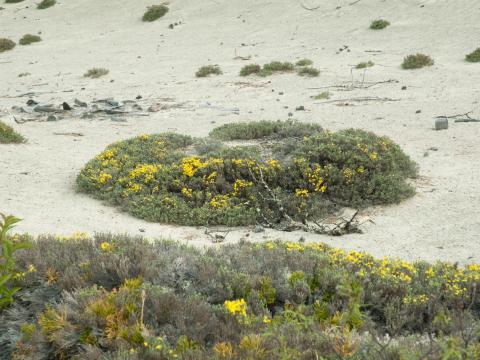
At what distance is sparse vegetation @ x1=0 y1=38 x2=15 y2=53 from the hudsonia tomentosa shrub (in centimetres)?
2533

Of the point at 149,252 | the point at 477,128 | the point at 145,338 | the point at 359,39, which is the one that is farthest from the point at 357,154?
the point at 359,39

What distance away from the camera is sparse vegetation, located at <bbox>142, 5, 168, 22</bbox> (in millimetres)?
29938

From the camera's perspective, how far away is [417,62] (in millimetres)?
18266

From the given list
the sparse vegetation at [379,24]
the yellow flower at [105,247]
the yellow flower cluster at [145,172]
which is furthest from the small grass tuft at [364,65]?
the yellow flower at [105,247]

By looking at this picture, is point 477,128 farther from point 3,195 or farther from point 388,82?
point 3,195

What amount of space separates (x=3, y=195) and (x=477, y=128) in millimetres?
10189

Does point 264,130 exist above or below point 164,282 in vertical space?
below

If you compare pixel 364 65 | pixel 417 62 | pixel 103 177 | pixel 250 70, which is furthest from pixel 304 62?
pixel 103 177

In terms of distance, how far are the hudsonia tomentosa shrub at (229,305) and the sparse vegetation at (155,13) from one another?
26.7 m

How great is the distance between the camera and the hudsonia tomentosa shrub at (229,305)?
3.07m

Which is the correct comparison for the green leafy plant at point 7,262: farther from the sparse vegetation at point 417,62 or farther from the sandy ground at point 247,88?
the sparse vegetation at point 417,62

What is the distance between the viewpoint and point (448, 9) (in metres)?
23.1

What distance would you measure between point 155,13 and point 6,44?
817cm

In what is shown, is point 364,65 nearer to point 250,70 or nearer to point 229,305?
point 250,70
